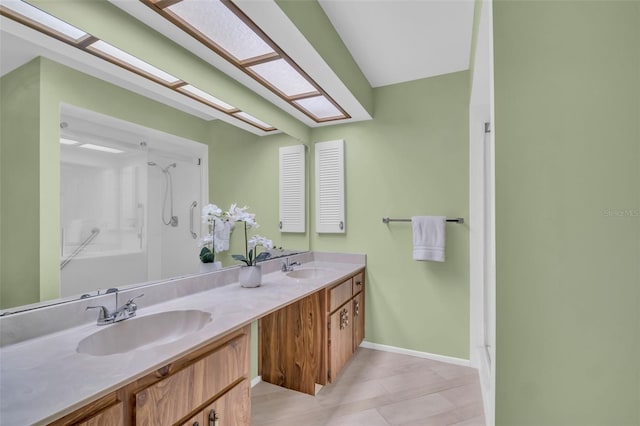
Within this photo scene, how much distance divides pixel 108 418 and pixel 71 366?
20 cm

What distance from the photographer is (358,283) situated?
8.36 ft

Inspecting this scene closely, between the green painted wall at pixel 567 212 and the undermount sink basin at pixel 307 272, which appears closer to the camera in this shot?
the green painted wall at pixel 567 212

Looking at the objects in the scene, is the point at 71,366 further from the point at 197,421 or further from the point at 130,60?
the point at 130,60

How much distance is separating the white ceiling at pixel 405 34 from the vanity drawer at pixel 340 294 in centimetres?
177

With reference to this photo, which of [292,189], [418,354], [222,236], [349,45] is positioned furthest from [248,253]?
[418,354]

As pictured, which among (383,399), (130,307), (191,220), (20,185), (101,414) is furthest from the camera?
(383,399)

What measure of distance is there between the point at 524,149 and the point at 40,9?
5.53ft

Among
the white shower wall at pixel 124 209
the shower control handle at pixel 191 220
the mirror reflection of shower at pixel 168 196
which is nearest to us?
the white shower wall at pixel 124 209

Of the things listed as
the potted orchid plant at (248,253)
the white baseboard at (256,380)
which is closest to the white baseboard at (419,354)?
the white baseboard at (256,380)

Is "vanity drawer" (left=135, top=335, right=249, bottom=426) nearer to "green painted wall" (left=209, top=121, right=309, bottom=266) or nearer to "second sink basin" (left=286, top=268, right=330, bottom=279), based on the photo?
"green painted wall" (left=209, top=121, right=309, bottom=266)

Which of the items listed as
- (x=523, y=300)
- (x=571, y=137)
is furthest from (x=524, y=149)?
(x=523, y=300)

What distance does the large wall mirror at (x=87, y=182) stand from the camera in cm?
96

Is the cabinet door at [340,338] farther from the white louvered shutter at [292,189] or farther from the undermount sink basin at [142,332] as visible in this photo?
the undermount sink basin at [142,332]

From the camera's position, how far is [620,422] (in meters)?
0.72
